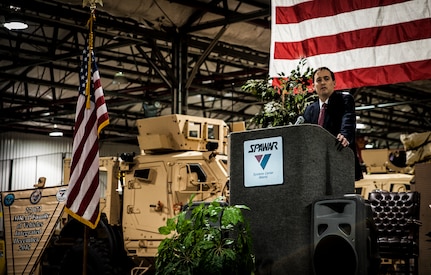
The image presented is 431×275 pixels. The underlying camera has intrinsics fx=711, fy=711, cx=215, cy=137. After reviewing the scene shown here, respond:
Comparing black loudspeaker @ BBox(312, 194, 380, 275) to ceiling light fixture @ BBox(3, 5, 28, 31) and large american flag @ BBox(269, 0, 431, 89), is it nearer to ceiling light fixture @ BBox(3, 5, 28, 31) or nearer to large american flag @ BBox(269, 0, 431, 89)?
large american flag @ BBox(269, 0, 431, 89)

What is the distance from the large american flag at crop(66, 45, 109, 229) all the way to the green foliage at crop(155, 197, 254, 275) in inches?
99.6

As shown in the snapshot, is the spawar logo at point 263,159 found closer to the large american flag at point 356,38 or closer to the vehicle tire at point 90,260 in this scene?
the large american flag at point 356,38

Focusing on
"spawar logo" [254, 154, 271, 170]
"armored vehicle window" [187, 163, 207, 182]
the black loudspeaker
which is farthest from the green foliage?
Result: "armored vehicle window" [187, 163, 207, 182]

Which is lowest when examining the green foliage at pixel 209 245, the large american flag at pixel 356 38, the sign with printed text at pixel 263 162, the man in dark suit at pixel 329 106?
the green foliage at pixel 209 245

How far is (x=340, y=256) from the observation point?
15.6ft

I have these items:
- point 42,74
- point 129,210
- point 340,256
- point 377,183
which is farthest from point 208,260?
point 42,74

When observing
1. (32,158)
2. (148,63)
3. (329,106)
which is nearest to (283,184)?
(329,106)

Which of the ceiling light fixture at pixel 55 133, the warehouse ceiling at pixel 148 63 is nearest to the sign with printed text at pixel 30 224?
the warehouse ceiling at pixel 148 63

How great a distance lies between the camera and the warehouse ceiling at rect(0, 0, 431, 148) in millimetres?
15188

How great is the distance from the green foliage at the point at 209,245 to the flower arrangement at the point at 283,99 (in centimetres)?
92

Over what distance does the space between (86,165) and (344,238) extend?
3.62m

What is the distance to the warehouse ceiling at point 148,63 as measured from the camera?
15.2m

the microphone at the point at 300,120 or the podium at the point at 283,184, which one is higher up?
the microphone at the point at 300,120

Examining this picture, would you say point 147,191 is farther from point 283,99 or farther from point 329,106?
point 329,106
